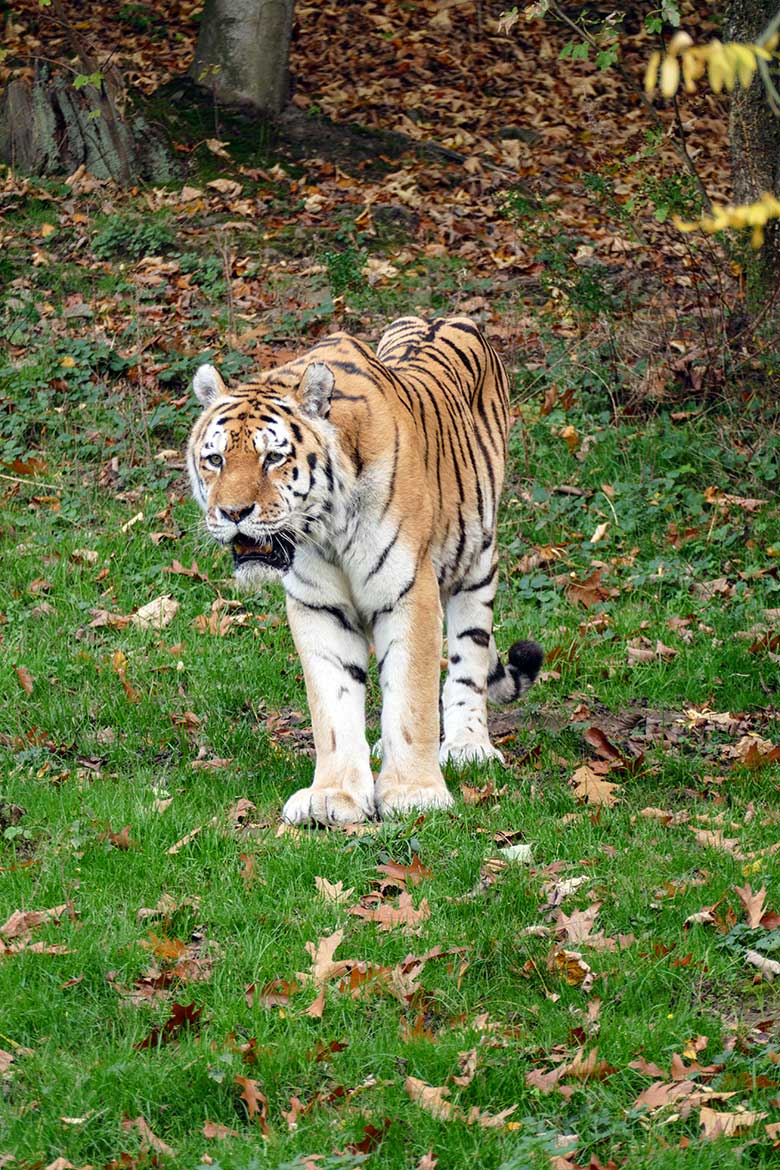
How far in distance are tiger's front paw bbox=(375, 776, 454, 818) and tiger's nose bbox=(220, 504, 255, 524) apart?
1166 millimetres

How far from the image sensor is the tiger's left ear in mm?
5428

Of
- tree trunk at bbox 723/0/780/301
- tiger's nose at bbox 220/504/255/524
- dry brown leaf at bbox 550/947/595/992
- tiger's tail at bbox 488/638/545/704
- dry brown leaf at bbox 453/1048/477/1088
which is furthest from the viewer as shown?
tree trunk at bbox 723/0/780/301

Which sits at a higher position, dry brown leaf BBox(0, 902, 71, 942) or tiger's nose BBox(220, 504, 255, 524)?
tiger's nose BBox(220, 504, 255, 524)

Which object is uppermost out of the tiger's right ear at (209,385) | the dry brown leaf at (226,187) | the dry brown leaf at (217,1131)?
the tiger's right ear at (209,385)

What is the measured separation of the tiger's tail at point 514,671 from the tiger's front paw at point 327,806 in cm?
124

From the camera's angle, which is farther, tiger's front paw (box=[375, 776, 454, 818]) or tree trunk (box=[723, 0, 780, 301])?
tree trunk (box=[723, 0, 780, 301])

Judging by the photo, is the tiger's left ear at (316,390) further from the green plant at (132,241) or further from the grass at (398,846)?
the green plant at (132,241)

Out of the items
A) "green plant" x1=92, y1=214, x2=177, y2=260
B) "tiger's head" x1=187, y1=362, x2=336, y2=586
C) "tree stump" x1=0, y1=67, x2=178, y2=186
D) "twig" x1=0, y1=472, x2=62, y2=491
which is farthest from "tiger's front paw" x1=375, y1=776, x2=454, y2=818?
"tree stump" x1=0, y1=67, x2=178, y2=186

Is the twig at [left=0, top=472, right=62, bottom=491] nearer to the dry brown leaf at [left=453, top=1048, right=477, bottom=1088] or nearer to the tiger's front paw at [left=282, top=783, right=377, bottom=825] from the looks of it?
the tiger's front paw at [left=282, top=783, right=377, bottom=825]

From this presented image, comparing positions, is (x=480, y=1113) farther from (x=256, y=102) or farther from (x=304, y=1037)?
(x=256, y=102)

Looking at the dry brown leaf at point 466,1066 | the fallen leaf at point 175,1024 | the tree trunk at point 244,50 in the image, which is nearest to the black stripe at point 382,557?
the fallen leaf at point 175,1024

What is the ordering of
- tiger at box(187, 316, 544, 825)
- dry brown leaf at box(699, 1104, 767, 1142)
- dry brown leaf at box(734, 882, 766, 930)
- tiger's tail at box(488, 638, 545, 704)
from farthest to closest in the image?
tiger's tail at box(488, 638, 545, 704) < tiger at box(187, 316, 544, 825) < dry brown leaf at box(734, 882, 766, 930) < dry brown leaf at box(699, 1104, 767, 1142)

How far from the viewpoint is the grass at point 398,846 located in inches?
147

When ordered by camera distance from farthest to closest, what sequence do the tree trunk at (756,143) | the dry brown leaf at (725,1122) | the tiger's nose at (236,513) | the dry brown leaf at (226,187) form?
the dry brown leaf at (226,187) < the tree trunk at (756,143) < the tiger's nose at (236,513) < the dry brown leaf at (725,1122)
